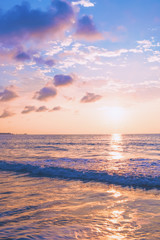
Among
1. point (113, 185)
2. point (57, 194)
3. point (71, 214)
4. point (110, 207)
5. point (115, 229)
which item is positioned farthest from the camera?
point (113, 185)

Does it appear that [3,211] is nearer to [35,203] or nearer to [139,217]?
[35,203]

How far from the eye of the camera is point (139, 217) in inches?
248

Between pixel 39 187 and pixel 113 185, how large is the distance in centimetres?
434

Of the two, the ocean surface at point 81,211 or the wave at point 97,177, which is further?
the wave at point 97,177

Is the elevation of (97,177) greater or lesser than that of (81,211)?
lesser

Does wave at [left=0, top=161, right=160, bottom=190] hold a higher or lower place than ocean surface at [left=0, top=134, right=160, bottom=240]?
lower

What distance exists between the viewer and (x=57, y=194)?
9133 millimetres

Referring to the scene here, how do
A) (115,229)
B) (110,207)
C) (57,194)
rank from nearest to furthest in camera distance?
(115,229) → (110,207) → (57,194)

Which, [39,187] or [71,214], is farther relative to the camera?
[39,187]

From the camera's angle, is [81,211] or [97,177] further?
[97,177]

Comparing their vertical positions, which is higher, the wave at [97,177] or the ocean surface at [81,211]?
the ocean surface at [81,211]

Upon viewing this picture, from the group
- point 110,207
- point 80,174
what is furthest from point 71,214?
point 80,174

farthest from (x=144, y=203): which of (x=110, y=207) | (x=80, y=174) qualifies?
(x=80, y=174)

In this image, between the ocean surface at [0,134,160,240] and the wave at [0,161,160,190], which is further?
the wave at [0,161,160,190]
